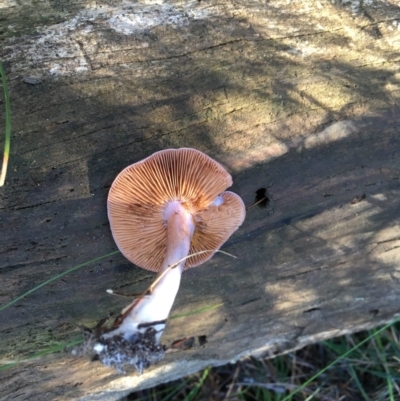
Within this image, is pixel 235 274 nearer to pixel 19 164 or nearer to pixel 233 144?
pixel 233 144

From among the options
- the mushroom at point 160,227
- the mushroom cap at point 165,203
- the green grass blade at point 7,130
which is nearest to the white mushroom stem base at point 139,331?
the mushroom at point 160,227

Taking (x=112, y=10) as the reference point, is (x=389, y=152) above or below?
below

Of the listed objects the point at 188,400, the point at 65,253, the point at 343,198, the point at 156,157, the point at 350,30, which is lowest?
the point at 188,400

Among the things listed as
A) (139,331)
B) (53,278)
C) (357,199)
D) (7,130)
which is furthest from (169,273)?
(357,199)

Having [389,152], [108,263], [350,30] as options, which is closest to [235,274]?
[108,263]

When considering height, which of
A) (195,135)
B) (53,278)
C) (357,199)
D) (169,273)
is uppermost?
(195,135)

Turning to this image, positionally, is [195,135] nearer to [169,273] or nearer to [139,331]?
[169,273]
